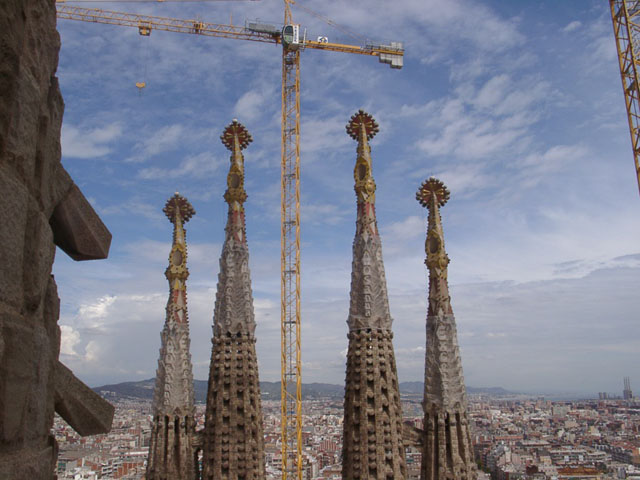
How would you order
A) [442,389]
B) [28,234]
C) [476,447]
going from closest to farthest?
[28,234]
[442,389]
[476,447]

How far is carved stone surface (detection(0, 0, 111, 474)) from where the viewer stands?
1995 millimetres

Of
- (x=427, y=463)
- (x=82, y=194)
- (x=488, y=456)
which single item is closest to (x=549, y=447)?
(x=488, y=456)

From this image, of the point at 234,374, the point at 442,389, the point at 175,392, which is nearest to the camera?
the point at 442,389

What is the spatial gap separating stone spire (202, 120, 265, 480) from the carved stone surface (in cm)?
1190

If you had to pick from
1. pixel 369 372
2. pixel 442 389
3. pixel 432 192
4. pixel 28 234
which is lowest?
pixel 442 389

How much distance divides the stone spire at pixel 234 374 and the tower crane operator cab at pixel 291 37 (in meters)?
11.2

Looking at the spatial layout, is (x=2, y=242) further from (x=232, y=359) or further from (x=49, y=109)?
(x=232, y=359)

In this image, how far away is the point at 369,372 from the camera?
43.0 ft

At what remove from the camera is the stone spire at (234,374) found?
13727 mm

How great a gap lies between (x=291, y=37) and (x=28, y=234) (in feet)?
79.9

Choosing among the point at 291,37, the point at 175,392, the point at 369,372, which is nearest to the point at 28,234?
the point at 369,372

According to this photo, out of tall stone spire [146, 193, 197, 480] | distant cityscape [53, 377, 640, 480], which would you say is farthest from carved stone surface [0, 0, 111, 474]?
distant cityscape [53, 377, 640, 480]

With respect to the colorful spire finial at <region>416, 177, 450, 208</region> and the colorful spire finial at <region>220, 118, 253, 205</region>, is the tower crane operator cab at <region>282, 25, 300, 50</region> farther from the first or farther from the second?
the colorful spire finial at <region>416, 177, 450, 208</region>

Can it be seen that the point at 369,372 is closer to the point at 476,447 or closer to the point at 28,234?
the point at 28,234
